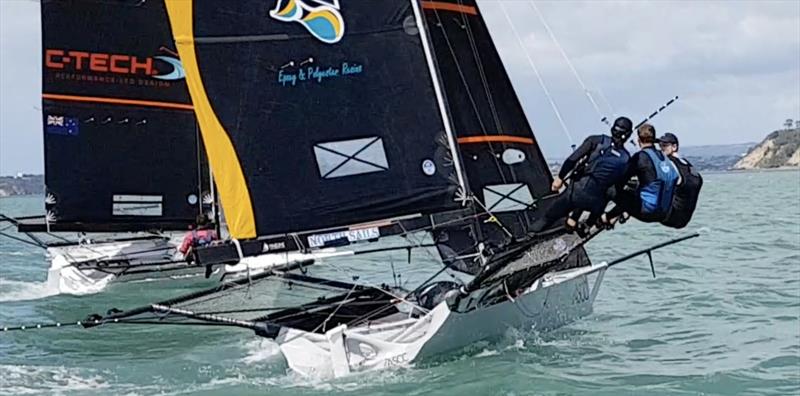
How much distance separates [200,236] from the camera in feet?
57.7

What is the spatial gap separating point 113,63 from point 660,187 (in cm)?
1148

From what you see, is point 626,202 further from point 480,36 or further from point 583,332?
point 480,36

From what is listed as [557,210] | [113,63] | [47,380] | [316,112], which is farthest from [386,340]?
[113,63]

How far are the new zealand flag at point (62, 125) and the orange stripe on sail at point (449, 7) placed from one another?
300 inches

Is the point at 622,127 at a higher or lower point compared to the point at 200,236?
higher

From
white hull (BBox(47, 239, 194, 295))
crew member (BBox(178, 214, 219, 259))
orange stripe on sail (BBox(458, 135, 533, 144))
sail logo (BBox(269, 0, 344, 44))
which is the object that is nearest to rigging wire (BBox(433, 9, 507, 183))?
orange stripe on sail (BBox(458, 135, 533, 144))

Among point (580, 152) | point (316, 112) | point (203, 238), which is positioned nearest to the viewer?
point (580, 152)

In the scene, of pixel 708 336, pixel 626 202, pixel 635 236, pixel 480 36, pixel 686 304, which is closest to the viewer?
pixel 626 202

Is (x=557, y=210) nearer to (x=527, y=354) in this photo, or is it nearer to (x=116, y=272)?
(x=527, y=354)

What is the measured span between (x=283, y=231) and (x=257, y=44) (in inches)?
77.2

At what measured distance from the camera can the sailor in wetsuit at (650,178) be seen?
9883 mm

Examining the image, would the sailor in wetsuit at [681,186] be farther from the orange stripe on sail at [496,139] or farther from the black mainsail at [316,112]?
the orange stripe on sail at [496,139]

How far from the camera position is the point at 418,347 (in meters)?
10.8

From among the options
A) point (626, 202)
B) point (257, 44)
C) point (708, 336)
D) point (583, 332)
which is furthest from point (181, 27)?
point (708, 336)
